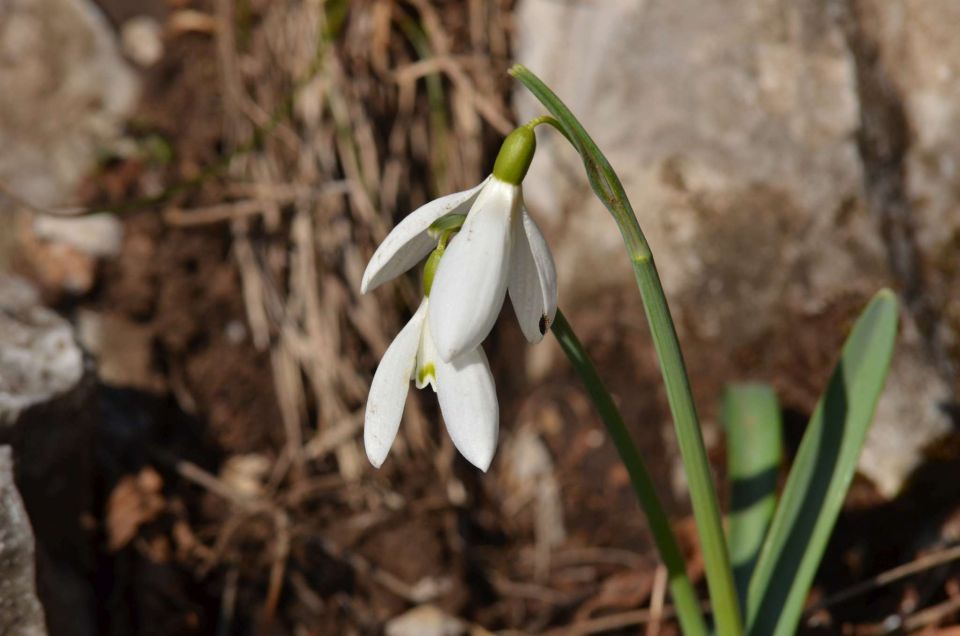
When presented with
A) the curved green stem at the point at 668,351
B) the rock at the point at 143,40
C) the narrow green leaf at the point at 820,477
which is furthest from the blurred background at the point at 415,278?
the curved green stem at the point at 668,351

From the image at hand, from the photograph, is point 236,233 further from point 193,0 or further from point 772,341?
point 772,341

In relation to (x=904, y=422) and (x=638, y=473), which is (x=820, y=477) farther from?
(x=904, y=422)

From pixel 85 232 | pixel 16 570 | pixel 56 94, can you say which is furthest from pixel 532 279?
pixel 56 94

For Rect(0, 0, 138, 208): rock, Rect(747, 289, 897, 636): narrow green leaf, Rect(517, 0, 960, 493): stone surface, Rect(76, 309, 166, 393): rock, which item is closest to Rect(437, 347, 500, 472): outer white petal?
Rect(747, 289, 897, 636): narrow green leaf

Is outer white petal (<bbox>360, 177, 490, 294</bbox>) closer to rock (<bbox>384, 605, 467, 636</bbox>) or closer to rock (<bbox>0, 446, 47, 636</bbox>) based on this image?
rock (<bbox>0, 446, 47, 636</bbox>)

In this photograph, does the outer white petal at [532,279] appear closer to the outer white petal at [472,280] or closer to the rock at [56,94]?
the outer white petal at [472,280]
